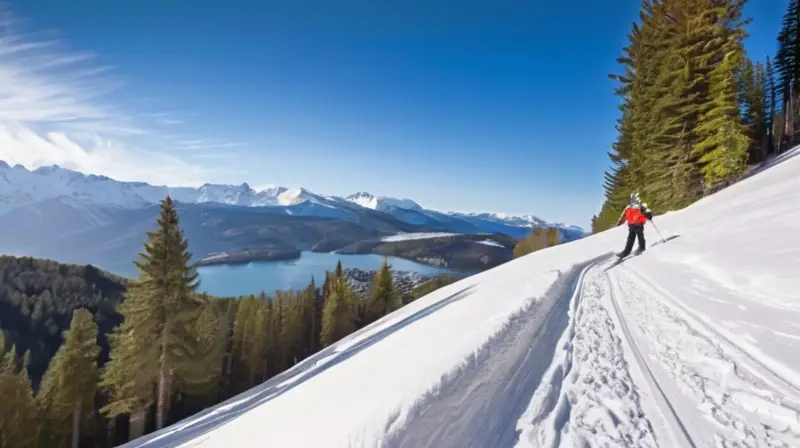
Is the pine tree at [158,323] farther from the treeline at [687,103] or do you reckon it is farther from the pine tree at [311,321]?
the pine tree at [311,321]

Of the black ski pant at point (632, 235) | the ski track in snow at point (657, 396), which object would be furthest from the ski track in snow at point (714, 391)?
the black ski pant at point (632, 235)

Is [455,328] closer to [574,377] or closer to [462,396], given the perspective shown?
[574,377]

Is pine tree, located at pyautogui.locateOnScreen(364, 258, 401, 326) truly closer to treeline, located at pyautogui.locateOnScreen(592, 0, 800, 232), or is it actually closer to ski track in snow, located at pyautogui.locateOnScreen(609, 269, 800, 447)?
treeline, located at pyautogui.locateOnScreen(592, 0, 800, 232)

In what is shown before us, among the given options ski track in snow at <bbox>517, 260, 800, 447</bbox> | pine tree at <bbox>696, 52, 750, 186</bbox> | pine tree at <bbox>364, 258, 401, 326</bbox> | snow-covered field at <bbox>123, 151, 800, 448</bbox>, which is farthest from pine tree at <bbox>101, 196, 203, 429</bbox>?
pine tree at <bbox>696, 52, 750, 186</bbox>

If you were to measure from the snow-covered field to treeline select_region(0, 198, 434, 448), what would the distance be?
381 inches

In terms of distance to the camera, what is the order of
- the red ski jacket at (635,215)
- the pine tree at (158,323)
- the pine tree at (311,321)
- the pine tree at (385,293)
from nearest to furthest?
the red ski jacket at (635,215) → the pine tree at (158,323) → the pine tree at (385,293) → the pine tree at (311,321)

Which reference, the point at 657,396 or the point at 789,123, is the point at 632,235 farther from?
the point at 789,123

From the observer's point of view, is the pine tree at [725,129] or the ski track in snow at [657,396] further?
the pine tree at [725,129]

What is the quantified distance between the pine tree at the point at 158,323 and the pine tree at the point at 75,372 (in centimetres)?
795

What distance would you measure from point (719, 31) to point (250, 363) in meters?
53.9

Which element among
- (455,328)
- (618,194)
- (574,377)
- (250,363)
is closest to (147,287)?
(455,328)

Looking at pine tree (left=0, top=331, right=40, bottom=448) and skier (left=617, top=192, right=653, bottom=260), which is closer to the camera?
skier (left=617, top=192, right=653, bottom=260)

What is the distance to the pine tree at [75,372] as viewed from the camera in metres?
23.5

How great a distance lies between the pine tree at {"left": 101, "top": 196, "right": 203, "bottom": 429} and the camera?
17203mm
